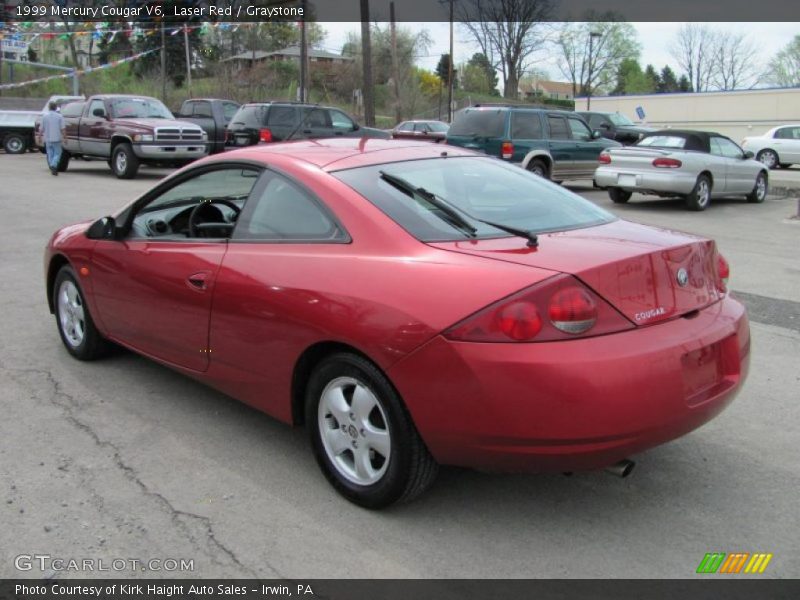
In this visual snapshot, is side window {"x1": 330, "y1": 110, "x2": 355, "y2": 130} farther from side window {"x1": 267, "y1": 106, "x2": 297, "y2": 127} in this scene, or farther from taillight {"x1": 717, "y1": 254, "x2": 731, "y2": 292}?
taillight {"x1": 717, "y1": 254, "x2": 731, "y2": 292}

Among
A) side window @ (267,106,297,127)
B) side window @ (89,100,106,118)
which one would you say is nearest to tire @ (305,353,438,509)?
side window @ (267,106,297,127)

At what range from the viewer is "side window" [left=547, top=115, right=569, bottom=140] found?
53.6ft

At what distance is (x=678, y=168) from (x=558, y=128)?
3415 millimetres

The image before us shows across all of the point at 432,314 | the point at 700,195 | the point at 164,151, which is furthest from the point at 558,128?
the point at 432,314

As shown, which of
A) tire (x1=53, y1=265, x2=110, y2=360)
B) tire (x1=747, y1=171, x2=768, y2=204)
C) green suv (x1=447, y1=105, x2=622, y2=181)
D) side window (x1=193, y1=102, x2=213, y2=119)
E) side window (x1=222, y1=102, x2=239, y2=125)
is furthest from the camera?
side window (x1=222, y1=102, x2=239, y2=125)

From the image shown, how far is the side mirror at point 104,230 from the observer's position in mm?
4605

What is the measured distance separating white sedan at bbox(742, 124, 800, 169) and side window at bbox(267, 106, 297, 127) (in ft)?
52.6

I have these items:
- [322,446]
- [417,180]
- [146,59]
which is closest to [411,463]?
[322,446]

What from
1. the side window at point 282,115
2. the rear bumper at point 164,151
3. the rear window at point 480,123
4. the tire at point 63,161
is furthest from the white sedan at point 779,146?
the tire at point 63,161

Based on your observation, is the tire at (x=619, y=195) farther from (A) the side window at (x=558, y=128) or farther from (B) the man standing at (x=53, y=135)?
(B) the man standing at (x=53, y=135)

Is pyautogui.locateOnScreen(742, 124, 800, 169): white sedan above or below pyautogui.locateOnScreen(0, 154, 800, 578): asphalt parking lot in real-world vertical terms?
above
